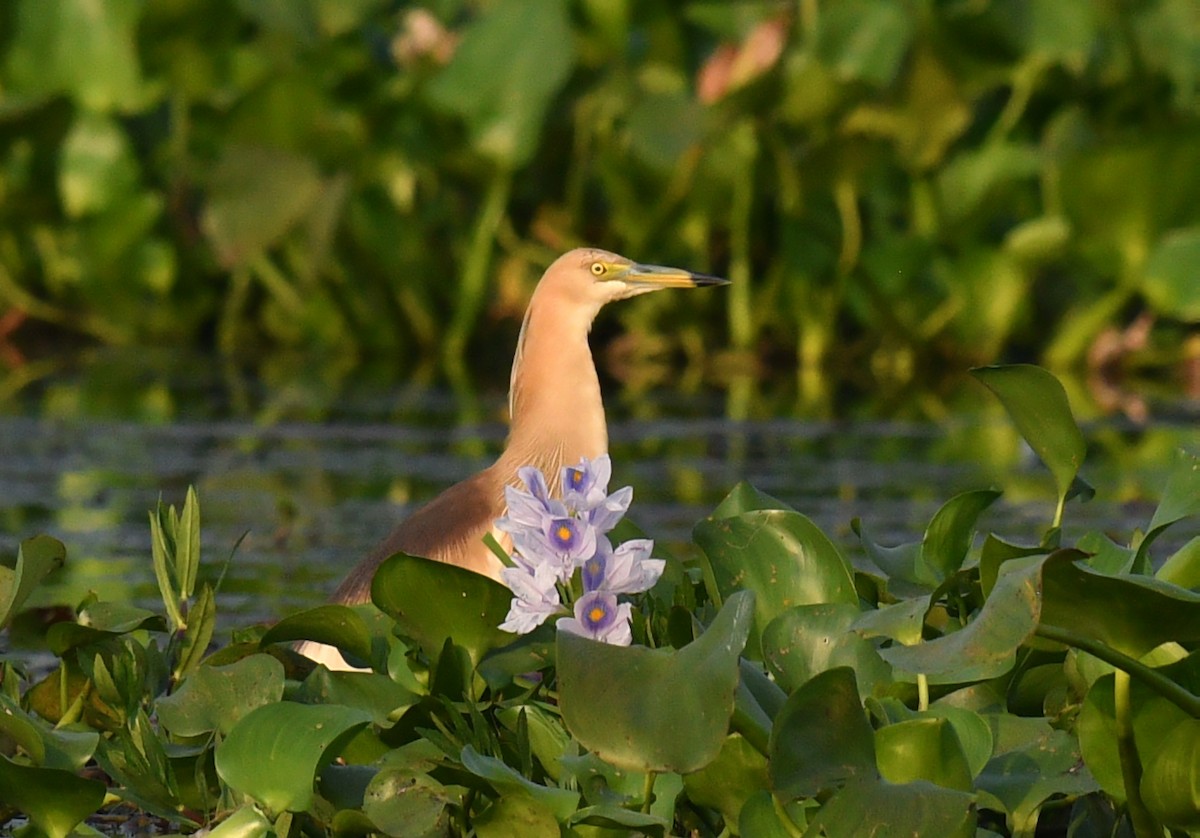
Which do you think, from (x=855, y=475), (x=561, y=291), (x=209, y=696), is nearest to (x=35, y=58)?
(x=855, y=475)

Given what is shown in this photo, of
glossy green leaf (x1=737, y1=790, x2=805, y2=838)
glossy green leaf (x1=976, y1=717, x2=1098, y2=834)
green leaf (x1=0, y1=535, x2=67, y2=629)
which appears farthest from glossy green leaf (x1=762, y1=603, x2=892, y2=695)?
green leaf (x1=0, y1=535, x2=67, y2=629)

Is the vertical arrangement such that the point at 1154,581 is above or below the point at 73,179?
above

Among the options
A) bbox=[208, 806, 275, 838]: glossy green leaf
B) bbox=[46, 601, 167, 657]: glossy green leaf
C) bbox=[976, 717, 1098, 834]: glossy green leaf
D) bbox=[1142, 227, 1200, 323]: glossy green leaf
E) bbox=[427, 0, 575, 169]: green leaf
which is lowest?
bbox=[1142, 227, 1200, 323]: glossy green leaf

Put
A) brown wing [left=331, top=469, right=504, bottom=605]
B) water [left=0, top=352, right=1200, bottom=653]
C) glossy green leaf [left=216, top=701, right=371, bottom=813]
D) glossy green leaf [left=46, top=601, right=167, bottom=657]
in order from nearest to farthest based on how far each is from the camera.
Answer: glossy green leaf [left=216, top=701, right=371, bottom=813]
glossy green leaf [left=46, top=601, right=167, bottom=657]
brown wing [left=331, top=469, right=504, bottom=605]
water [left=0, top=352, right=1200, bottom=653]

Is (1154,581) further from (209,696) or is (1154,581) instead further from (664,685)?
(209,696)

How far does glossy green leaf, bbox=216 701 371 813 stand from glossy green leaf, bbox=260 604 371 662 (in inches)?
11.5

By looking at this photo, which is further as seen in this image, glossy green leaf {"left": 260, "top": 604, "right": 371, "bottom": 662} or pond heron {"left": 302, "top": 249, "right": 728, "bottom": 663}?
pond heron {"left": 302, "top": 249, "right": 728, "bottom": 663}

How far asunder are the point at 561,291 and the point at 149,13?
7.12 metres

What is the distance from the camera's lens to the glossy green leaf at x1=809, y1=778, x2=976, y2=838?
2.54 meters

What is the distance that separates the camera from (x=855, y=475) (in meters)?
7.60

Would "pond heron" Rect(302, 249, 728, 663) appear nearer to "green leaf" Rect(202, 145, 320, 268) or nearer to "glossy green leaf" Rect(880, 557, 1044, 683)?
"glossy green leaf" Rect(880, 557, 1044, 683)

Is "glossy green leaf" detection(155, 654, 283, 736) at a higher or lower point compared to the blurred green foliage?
higher

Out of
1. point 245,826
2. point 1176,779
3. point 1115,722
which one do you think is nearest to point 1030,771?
point 1115,722

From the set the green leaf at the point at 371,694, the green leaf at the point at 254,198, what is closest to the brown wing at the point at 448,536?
the green leaf at the point at 371,694
